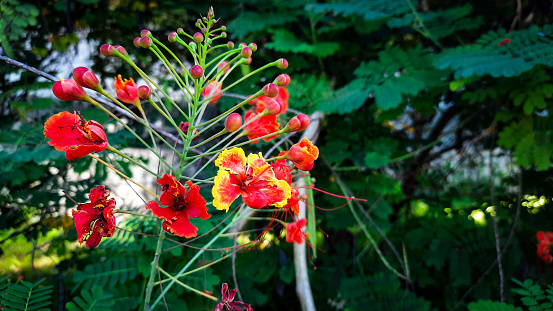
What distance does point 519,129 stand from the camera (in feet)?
5.59

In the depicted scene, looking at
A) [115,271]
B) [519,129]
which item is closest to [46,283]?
[115,271]

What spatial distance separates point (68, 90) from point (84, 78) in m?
0.03

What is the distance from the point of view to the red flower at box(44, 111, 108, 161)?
59 centimetres

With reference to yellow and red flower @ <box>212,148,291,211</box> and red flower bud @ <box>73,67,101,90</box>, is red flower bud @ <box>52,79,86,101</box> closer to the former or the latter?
red flower bud @ <box>73,67,101,90</box>

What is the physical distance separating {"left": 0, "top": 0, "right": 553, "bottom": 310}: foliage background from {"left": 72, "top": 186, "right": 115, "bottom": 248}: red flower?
0.44 metres

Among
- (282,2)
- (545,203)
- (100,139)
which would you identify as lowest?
(545,203)

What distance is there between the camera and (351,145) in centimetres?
184

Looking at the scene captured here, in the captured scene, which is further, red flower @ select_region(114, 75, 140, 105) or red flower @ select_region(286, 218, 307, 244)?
red flower @ select_region(286, 218, 307, 244)

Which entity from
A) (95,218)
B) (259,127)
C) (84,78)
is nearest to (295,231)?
(259,127)

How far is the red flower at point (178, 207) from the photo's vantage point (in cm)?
60

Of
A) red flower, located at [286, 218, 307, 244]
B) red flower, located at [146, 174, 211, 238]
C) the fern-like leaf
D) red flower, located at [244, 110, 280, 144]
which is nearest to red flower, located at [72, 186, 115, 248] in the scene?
red flower, located at [146, 174, 211, 238]

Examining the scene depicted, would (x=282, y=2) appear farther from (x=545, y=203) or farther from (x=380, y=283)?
(x=545, y=203)

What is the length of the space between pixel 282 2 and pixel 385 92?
89cm

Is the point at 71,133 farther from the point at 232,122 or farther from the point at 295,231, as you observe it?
the point at 295,231
